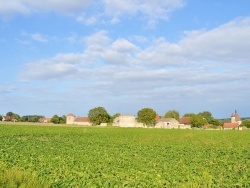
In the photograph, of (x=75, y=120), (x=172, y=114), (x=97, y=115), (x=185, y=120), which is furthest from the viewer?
(x=172, y=114)

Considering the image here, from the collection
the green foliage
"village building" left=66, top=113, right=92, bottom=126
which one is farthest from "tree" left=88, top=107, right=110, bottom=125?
the green foliage

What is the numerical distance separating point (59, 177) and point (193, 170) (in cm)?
Result: 618

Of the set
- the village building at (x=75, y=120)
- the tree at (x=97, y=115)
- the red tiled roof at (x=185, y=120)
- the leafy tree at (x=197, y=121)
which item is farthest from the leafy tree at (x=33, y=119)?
the leafy tree at (x=197, y=121)

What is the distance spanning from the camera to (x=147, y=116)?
143375 millimetres

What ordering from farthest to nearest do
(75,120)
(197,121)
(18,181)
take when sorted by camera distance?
(75,120) < (197,121) < (18,181)

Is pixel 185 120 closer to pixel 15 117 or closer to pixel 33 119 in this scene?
pixel 33 119

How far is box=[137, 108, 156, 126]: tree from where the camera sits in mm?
143625

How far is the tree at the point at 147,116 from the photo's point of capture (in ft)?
471

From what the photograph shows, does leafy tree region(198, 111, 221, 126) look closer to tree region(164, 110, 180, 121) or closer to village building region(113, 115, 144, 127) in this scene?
tree region(164, 110, 180, 121)

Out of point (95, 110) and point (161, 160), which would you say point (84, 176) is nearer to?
point (161, 160)

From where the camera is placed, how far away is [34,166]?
14.5 m

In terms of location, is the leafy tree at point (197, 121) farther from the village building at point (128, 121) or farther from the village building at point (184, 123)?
the village building at point (128, 121)

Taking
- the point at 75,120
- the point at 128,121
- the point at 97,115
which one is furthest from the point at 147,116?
the point at 75,120

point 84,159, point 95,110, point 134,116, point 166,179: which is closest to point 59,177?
point 166,179
